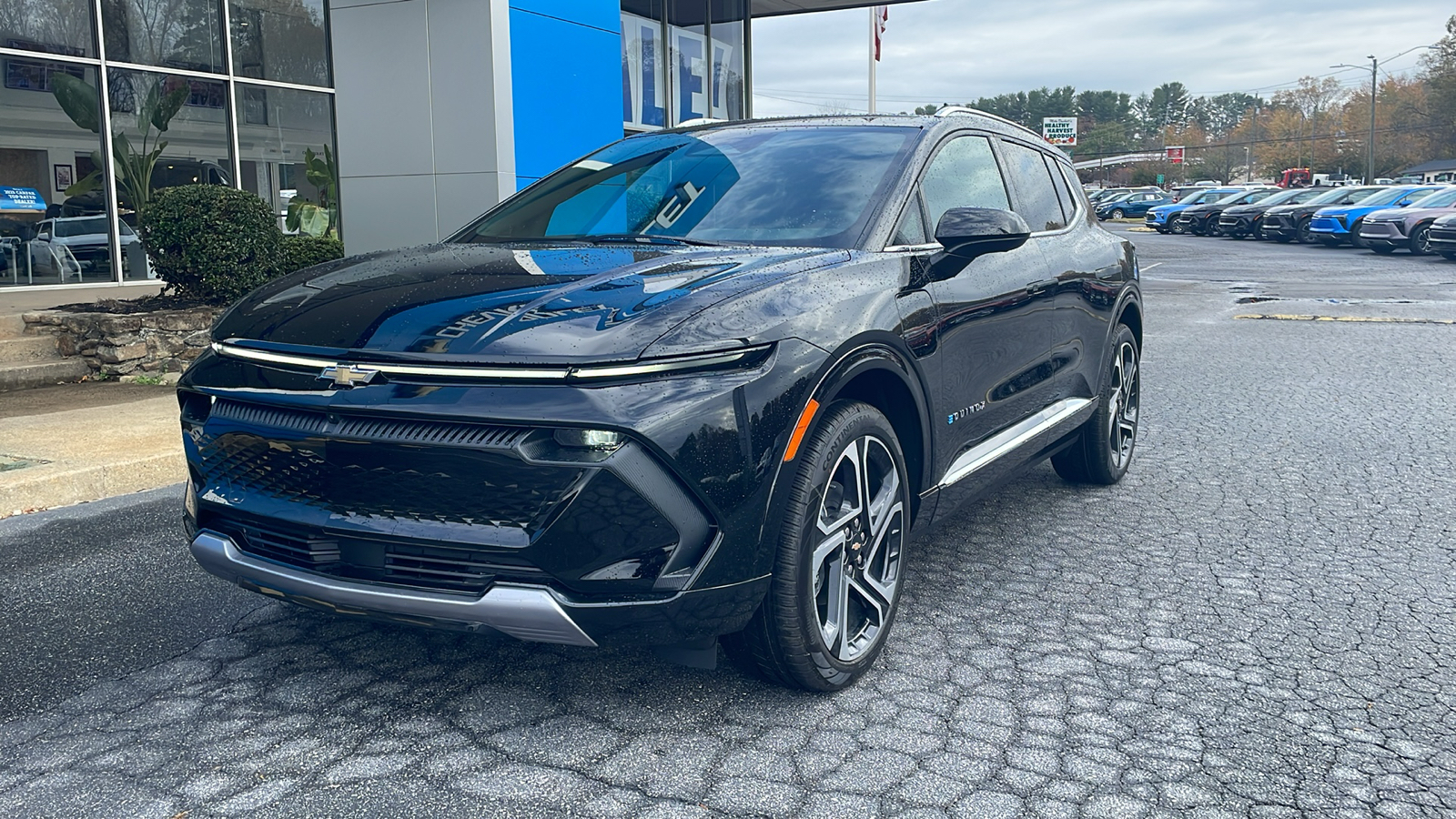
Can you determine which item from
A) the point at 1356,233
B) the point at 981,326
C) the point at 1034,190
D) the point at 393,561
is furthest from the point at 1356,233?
the point at 393,561

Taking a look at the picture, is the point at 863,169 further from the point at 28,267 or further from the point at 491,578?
the point at 28,267

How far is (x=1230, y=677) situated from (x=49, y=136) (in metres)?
14.4

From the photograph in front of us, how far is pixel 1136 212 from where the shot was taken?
63531 millimetres

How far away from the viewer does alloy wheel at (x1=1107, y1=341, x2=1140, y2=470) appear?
606cm

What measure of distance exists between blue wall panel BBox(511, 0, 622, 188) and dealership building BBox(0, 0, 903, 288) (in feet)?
0.06

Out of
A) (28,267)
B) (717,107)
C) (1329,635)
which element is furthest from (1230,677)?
(717,107)

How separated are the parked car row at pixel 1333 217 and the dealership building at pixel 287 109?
919 inches

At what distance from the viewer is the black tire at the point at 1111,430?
589 cm

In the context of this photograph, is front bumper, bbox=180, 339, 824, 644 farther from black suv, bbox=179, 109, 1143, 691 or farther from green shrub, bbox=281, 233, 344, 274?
green shrub, bbox=281, 233, 344, 274

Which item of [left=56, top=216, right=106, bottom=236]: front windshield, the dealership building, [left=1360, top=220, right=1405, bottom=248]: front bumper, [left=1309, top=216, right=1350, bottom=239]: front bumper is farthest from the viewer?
[left=1309, top=216, right=1350, bottom=239]: front bumper

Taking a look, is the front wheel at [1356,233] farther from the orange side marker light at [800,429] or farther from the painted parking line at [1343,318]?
the orange side marker light at [800,429]

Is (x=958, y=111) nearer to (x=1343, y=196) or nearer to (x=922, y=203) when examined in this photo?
(x=922, y=203)

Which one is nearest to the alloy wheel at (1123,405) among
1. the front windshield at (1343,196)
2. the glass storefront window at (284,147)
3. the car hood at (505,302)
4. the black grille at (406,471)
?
the car hood at (505,302)

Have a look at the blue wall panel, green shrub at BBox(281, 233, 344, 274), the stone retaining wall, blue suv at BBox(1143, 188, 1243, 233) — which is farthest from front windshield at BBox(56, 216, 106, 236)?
blue suv at BBox(1143, 188, 1243, 233)
